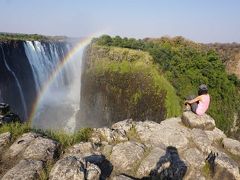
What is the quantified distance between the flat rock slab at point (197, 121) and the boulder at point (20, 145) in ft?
16.0

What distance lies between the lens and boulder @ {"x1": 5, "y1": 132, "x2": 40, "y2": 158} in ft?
27.3

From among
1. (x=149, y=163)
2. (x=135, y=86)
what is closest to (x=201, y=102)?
(x=149, y=163)

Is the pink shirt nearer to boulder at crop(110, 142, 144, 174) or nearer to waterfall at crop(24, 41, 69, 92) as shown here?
boulder at crop(110, 142, 144, 174)

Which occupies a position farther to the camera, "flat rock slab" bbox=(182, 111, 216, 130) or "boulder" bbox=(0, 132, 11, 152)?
"flat rock slab" bbox=(182, 111, 216, 130)

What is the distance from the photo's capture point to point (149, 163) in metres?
8.17

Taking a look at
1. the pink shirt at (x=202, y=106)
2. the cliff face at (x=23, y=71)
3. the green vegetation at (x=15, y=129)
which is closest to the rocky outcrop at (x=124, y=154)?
the green vegetation at (x=15, y=129)

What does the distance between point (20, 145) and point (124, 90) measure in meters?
20.8

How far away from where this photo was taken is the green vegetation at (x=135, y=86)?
27.0m

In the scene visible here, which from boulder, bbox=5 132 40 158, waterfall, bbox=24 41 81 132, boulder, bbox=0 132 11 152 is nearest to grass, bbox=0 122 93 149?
boulder, bbox=0 132 11 152

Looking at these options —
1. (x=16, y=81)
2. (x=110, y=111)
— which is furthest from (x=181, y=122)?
(x=16, y=81)

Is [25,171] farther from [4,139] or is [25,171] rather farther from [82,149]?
[4,139]

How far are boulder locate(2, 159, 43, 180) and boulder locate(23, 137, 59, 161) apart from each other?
17.6 inches

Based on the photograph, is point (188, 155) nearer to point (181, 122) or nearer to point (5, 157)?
point (181, 122)

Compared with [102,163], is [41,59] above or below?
below
